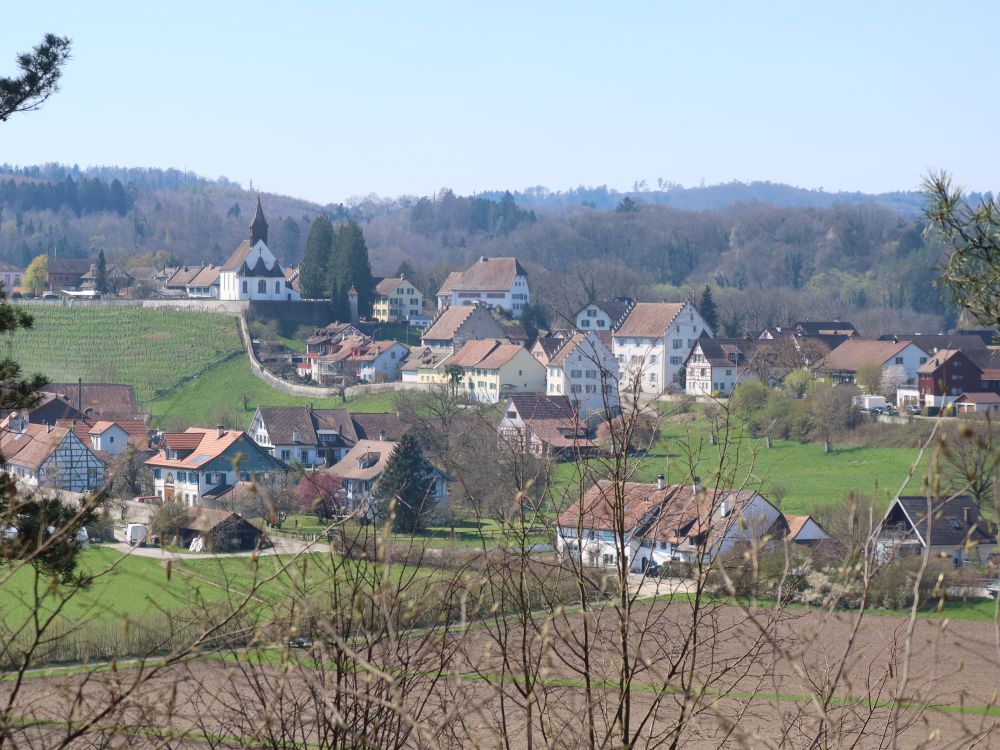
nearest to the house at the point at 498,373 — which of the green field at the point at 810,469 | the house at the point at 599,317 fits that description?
the green field at the point at 810,469

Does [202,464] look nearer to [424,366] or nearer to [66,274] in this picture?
[424,366]

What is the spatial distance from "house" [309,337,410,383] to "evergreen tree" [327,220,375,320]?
6.73m

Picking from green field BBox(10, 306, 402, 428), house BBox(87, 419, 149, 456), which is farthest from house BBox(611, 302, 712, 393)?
house BBox(87, 419, 149, 456)

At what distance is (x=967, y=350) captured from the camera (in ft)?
153

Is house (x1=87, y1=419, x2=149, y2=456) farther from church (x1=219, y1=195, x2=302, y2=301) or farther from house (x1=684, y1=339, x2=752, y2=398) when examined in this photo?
church (x1=219, y1=195, x2=302, y2=301)

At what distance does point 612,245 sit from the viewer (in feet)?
341

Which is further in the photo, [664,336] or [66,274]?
[66,274]

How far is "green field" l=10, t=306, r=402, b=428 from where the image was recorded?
46.2 metres

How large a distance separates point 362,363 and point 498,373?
700 centimetres

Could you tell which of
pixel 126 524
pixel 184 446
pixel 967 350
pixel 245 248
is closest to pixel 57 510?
pixel 126 524

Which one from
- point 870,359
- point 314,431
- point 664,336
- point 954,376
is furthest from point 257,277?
point 954,376

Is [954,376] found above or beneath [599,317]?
beneath

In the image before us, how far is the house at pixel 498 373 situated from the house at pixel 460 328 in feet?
15.4

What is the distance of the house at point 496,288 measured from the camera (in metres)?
65.1
